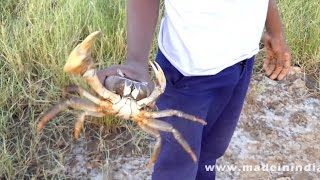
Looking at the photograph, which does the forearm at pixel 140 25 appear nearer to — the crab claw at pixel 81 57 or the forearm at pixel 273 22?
the crab claw at pixel 81 57

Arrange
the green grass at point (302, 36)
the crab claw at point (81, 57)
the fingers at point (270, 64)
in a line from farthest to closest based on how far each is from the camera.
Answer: the green grass at point (302, 36) < the fingers at point (270, 64) < the crab claw at point (81, 57)

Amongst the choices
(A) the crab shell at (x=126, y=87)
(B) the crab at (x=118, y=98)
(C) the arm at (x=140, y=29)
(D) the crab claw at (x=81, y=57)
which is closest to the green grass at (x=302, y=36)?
(B) the crab at (x=118, y=98)

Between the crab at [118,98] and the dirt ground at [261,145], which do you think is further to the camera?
the dirt ground at [261,145]

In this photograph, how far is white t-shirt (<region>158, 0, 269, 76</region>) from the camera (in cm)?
134

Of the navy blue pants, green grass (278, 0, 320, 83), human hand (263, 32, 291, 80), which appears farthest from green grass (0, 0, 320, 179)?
human hand (263, 32, 291, 80)

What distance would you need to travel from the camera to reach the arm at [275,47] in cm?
167

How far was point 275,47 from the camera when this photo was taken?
1.72 m

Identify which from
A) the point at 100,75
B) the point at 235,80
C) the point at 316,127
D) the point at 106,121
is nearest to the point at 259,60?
the point at 316,127

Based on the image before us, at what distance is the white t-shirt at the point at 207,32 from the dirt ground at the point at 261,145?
89 centimetres

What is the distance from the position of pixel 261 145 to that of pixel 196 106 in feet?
3.49

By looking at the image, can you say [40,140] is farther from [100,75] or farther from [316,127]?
[316,127]

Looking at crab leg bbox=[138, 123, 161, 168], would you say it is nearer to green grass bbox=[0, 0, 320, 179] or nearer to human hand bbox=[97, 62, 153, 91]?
human hand bbox=[97, 62, 153, 91]

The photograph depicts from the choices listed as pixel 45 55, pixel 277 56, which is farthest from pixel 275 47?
pixel 45 55

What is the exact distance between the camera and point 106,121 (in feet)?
7.47
